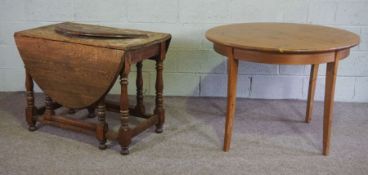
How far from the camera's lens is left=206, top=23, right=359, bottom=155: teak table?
7.21 ft

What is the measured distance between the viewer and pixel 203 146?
259 centimetres

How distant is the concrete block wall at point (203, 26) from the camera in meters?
3.21

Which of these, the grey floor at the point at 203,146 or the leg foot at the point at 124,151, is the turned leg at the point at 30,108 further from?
the leg foot at the point at 124,151

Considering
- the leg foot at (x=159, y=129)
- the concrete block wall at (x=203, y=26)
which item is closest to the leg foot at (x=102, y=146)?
the leg foot at (x=159, y=129)

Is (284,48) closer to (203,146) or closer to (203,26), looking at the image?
(203,146)

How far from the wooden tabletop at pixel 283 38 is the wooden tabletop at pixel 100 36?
35 centimetres

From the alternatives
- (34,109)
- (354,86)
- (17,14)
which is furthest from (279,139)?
(17,14)

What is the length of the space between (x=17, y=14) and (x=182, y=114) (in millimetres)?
1440

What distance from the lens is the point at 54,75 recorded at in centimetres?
253

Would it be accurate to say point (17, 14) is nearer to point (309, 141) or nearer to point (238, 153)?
point (238, 153)

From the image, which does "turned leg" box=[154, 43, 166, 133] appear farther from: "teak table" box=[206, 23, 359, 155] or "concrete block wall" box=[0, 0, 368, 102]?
"concrete block wall" box=[0, 0, 368, 102]

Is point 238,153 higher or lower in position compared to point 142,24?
lower

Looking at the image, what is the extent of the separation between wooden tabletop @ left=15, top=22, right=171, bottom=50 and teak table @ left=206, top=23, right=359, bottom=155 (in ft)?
1.17

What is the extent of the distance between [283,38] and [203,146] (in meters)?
0.76
